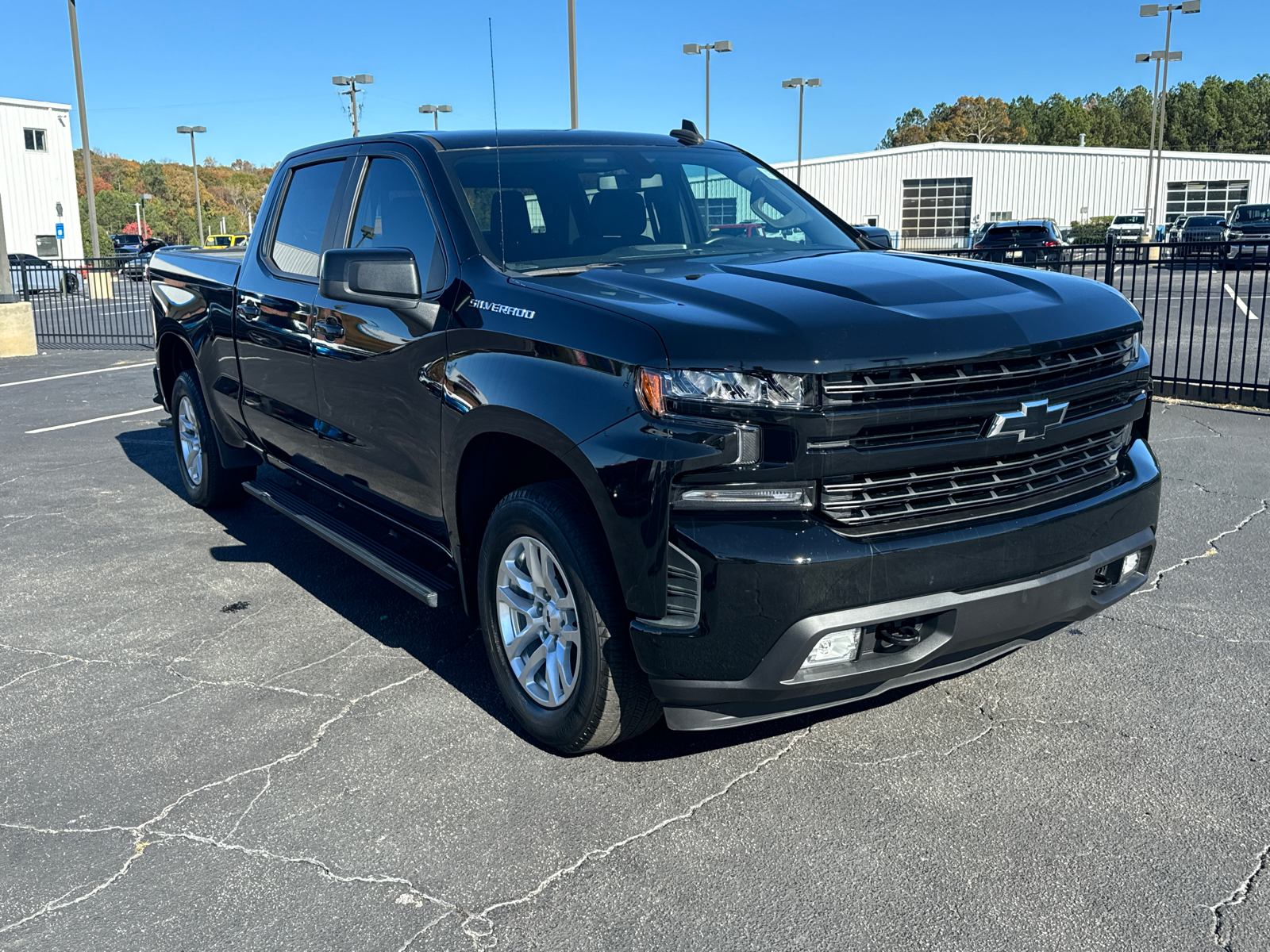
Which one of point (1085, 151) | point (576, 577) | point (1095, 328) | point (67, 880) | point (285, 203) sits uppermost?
point (1085, 151)

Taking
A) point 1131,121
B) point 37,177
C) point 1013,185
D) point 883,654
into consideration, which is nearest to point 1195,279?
point 883,654

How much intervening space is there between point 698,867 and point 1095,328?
6.36ft

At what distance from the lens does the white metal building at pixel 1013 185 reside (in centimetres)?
6391

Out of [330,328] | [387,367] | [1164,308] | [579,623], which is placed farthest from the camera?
[1164,308]

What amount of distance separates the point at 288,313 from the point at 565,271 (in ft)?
5.67

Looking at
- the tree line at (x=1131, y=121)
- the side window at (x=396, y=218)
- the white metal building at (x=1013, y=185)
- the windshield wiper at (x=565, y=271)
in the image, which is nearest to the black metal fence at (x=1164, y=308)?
the windshield wiper at (x=565, y=271)

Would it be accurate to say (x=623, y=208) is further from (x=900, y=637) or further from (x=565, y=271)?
(x=900, y=637)

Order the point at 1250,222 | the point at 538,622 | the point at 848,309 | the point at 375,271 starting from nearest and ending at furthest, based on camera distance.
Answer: the point at 848,309 → the point at 538,622 → the point at 375,271 → the point at 1250,222

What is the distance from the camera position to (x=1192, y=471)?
23.9 feet

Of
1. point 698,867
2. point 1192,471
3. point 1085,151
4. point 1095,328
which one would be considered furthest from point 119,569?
point 1085,151

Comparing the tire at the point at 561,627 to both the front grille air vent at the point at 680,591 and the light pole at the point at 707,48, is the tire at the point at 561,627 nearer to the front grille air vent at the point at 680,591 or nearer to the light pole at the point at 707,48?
the front grille air vent at the point at 680,591

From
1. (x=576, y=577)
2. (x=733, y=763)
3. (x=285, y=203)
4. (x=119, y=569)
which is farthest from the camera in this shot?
(x=119, y=569)

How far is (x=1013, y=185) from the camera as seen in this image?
64.2 meters

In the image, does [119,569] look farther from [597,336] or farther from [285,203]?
[597,336]
